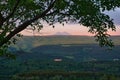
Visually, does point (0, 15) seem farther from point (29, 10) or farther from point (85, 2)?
point (85, 2)

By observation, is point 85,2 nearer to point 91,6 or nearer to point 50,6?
point 91,6

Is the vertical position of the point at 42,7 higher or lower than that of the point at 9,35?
higher

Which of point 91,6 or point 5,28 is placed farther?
point 5,28

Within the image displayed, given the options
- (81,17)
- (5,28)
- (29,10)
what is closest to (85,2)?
(81,17)

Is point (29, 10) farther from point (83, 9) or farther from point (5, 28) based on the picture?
point (83, 9)

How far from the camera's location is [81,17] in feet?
73.1

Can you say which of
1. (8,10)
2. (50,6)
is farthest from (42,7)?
(8,10)

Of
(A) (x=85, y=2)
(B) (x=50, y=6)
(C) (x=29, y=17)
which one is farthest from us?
(C) (x=29, y=17)

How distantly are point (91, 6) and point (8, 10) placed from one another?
203 inches

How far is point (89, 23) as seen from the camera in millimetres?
22375

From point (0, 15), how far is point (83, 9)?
16.3ft

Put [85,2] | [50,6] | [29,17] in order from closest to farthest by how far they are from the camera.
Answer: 1. [85,2]
2. [50,6]
3. [29,17]

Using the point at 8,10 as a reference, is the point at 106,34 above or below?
below

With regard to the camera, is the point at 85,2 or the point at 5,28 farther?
the point at 5,28
